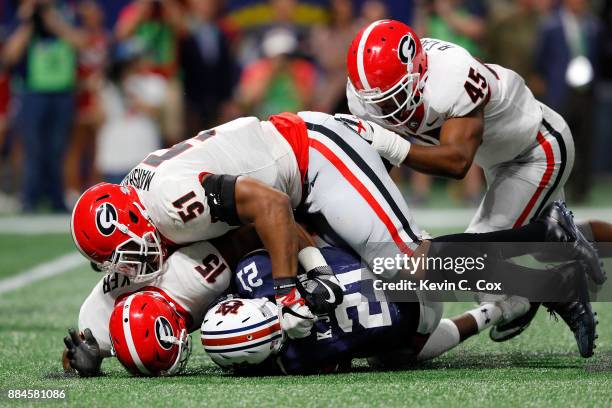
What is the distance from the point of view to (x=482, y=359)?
5012 mm

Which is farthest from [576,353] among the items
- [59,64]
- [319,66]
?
[319,66]

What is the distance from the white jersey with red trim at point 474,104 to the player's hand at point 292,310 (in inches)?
47.6

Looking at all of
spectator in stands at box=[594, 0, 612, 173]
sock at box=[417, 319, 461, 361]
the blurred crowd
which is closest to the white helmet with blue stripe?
sock at box=[417, 319, 461, 361]

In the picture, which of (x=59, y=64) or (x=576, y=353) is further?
(x=59, y=64)

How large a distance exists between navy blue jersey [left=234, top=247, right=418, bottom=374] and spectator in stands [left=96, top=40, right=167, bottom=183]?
22.3ft

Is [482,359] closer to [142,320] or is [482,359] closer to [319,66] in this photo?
[142,320]

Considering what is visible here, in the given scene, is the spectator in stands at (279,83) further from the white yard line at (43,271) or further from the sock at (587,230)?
the sock at (587,230)

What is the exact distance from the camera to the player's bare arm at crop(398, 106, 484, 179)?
5.01 metres

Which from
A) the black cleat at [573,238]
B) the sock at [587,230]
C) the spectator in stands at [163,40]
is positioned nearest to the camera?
the black cleat at [573,238]

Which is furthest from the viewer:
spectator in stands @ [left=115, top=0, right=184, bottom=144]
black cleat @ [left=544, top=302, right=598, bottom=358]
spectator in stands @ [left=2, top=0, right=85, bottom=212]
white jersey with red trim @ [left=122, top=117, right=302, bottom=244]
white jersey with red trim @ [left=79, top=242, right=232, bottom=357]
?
spectator in stands @ [left=115, top=0, right=184, bottom=144]

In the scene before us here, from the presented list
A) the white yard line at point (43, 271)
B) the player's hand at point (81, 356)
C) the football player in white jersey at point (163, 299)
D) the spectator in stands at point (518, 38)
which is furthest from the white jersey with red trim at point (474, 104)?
the spectator in stands at point (518, 38)

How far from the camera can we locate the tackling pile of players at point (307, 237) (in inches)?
177

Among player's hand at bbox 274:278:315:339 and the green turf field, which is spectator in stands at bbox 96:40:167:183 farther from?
player's hand at bbox 274:278:315:339

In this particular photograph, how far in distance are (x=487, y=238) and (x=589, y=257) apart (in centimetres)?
43
